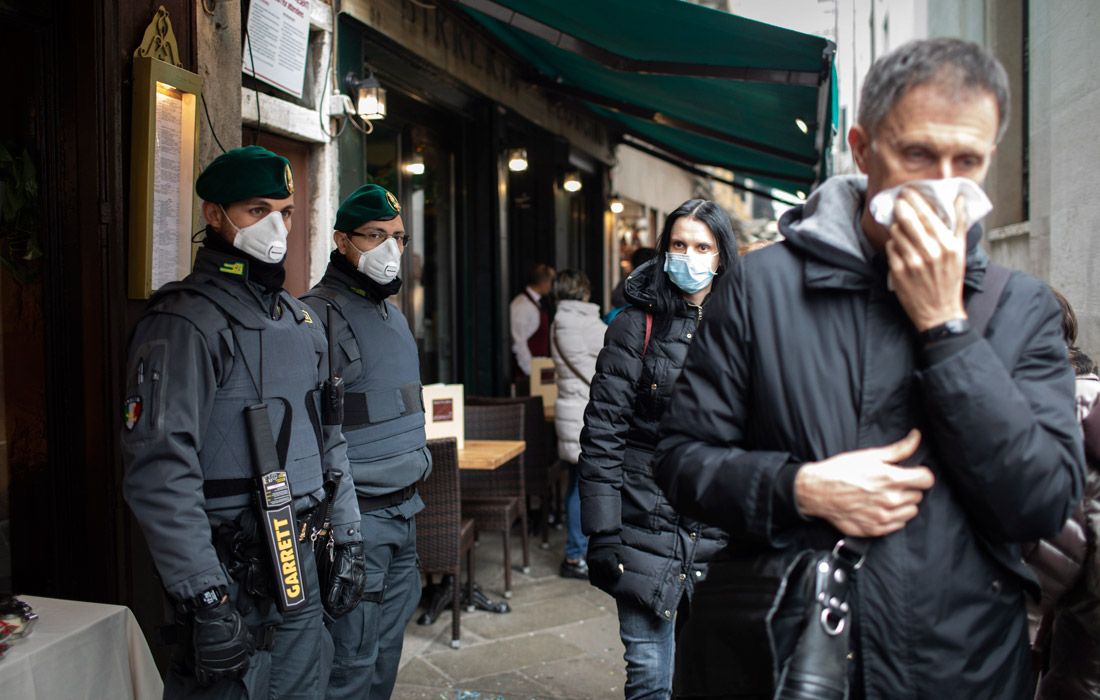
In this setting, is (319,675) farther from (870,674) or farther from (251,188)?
(870,674)

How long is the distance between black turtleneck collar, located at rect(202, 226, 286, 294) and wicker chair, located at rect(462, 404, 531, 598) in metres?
3.02

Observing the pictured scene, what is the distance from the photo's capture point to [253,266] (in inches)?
101

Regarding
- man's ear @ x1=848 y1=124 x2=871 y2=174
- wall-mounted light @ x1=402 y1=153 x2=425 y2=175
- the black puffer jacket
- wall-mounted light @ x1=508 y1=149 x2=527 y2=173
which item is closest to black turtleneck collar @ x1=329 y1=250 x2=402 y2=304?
the black puffer jacket

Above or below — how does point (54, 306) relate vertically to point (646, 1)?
below

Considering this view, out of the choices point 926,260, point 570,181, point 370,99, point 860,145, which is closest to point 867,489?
point 926,260

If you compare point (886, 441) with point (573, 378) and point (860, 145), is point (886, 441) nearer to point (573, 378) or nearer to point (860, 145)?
point (860, 145)

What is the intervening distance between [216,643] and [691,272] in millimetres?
1782

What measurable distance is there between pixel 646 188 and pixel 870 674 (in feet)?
49.7

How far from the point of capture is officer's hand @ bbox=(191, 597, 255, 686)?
2.15 m

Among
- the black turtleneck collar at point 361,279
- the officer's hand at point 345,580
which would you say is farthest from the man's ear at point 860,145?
the black turtleneck collar at point 361,279

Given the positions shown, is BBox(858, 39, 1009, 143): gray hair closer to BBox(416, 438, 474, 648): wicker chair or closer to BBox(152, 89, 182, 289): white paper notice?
BBox(152, 89, 182, 289): white paper notice

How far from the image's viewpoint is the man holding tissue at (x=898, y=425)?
4.42ft

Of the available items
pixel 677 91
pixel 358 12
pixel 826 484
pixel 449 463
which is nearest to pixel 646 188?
pixel 677 91

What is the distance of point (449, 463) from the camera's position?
454cm
